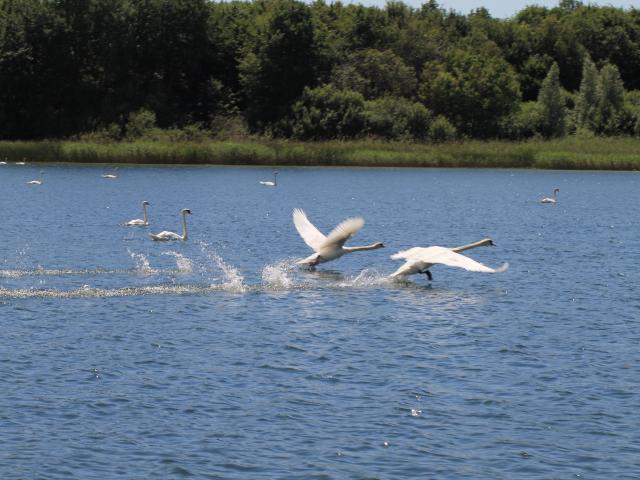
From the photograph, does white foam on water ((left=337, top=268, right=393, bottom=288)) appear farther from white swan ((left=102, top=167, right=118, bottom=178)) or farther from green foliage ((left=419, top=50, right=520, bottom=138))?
green foliage ((left=419, top=50, right=520, bottom=138))

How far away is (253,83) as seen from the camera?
8119 cm

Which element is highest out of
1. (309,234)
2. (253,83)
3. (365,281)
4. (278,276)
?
(253,83)

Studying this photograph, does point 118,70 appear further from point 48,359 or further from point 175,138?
point 48,359

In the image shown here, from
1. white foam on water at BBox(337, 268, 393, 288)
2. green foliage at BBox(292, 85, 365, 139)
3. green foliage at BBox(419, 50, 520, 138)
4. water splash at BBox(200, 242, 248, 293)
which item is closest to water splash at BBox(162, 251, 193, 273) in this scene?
water splash at BBox(200, 242, 248, 293)

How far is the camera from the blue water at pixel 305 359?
478 inches

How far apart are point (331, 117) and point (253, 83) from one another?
7.91 meters

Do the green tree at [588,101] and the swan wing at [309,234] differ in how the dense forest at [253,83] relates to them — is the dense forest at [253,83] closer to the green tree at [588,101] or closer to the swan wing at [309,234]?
the green tree at [588,101]

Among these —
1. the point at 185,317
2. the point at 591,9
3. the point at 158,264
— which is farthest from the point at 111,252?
the point at 591,9

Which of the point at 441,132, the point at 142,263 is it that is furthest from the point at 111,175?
the point at 142,263

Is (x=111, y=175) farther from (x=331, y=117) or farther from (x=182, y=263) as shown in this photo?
(x=182, y=263)

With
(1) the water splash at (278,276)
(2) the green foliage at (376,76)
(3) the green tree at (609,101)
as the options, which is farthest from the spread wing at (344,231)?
(2) the green foliage at (376,76)

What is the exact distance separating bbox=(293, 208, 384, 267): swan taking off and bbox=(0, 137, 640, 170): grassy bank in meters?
37.9

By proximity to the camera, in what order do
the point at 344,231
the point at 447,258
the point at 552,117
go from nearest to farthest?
the point at 447,258
the point at 344,231
the point at 552,117

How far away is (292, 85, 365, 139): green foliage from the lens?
7588 cm
